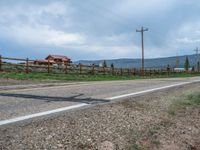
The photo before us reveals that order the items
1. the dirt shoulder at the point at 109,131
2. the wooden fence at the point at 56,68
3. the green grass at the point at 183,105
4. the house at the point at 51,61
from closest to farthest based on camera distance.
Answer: the dirt shoulder at the point at 109,131, the green grass at the point at 183,105, the wooden fence at the point at 56,68, the house at the point at 51,61

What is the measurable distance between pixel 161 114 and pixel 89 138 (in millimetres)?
3227

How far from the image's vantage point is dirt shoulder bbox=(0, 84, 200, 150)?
5.31m

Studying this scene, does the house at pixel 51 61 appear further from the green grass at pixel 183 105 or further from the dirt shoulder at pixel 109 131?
the dirt shoulder at pixel 109 131

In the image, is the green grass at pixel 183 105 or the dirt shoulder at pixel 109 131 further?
the green grass at pixel 183 105

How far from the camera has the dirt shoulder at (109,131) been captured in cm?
531

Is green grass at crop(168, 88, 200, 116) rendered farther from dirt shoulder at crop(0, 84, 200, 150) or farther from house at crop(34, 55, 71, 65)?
house at crop(34, 55, 71, 65)

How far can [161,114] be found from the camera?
27.6 feet

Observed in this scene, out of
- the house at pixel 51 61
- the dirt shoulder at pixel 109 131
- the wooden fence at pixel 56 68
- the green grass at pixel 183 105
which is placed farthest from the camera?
the house at pixel 51 61

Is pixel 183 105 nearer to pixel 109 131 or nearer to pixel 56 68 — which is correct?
pixel 109 131

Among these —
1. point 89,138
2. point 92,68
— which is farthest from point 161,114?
point 92,68

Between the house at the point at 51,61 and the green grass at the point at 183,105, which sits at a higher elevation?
the house at the point at 51,61

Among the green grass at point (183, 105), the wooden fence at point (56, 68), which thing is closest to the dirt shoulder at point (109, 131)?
the green grass at point (183, 105)

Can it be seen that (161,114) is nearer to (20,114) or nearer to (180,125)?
(180,125)

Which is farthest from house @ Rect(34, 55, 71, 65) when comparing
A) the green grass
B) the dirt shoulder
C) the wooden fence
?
the dirt shoulder
